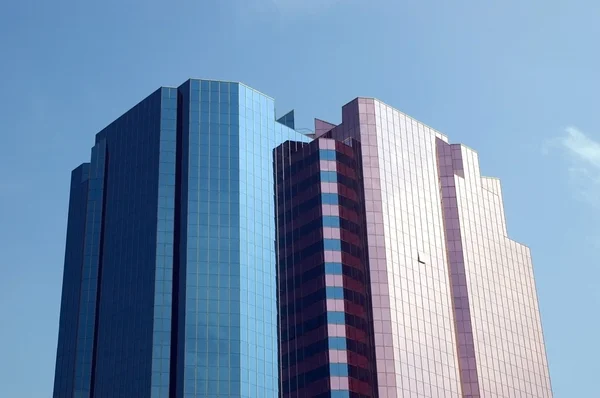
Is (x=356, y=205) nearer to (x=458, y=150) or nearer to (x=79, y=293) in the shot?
(x=458, y=150)

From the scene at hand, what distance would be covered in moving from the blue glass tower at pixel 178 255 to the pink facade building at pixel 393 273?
504 centimetres

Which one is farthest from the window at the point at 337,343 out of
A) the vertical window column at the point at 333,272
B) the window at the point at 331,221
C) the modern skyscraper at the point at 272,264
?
the window at the point at 331,221

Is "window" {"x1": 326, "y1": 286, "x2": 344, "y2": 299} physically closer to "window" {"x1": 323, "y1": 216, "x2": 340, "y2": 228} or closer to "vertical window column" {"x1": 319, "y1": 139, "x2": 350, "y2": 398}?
"vertical window column" {"x1": 319, "y1": 139, "x2": 350, "y2": 398}

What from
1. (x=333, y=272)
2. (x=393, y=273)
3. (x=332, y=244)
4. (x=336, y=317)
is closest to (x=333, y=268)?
(x=333, y=272)

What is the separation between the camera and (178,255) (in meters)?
156

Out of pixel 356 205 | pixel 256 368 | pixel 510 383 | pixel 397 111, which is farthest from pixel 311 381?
pixel 397 111

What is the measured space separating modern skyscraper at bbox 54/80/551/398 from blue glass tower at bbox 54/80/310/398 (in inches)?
11.1

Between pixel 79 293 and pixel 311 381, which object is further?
pixel 79 293

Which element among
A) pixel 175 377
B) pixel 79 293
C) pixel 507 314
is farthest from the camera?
pixel 507 314

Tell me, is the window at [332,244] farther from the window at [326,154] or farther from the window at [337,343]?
the window at [326,154]

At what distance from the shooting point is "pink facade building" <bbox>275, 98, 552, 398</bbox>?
152125 millimetres

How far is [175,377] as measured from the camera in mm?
146375

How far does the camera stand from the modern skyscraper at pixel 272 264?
492ft

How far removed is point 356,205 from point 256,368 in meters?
34.4
